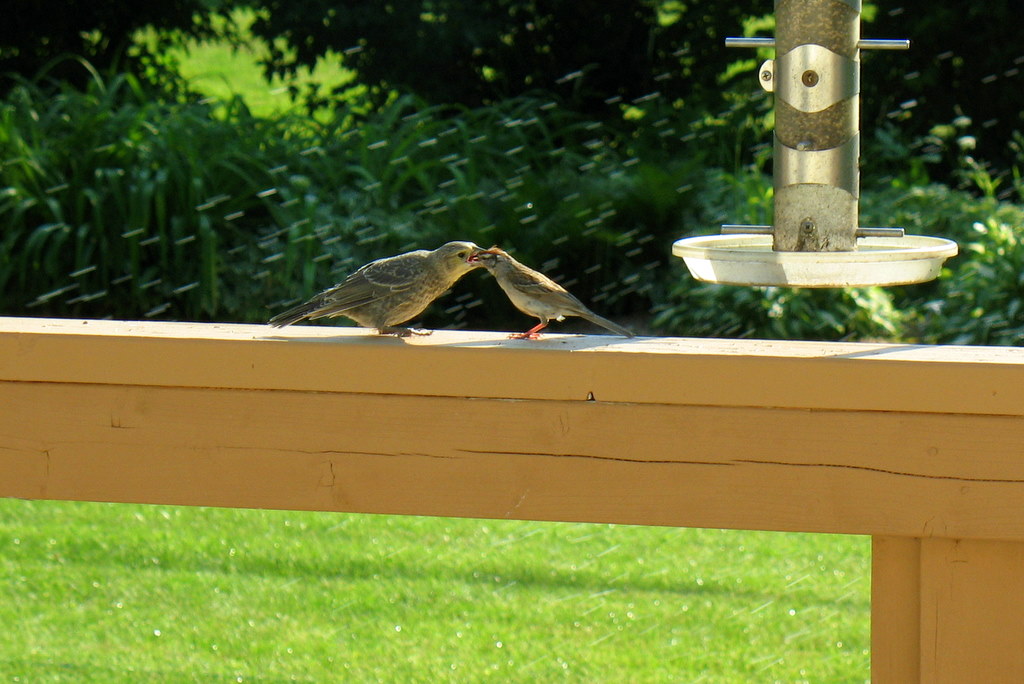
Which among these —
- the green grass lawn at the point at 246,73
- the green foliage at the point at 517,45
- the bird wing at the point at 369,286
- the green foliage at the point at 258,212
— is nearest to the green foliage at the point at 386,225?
the green foliage at the point at 258,212

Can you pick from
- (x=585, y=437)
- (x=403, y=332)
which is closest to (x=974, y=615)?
(x=585, y=437)

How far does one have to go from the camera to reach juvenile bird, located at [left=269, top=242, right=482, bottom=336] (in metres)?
2.15

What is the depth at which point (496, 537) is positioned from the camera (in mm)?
4441

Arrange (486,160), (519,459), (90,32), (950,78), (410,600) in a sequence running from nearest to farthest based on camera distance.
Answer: (519,459)
(410,600)
(486,160)
(950,78)
(90,32)

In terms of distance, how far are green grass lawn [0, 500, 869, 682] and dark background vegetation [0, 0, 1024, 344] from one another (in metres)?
1.50

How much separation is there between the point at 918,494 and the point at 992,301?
13.8 ft

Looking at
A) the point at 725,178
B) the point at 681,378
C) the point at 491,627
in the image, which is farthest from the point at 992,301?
the point at 681,378

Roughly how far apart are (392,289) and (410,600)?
180 cm

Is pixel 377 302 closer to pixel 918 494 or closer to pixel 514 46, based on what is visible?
pixel 918 494

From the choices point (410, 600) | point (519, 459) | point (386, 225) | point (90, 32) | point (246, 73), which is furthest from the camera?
point (246, 73)

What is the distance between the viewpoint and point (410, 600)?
3.82 meters

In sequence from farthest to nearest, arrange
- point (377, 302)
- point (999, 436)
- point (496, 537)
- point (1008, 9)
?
point (1008, 9), point (496, 537), point (377, 302), point (999, 436)

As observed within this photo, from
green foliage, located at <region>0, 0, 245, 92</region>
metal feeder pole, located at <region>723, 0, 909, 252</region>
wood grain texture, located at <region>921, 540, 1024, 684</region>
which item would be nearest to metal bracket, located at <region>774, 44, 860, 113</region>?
metal feeder pole, located at <region>723, 0, 909, 252</region>

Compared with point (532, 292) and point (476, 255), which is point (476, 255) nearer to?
point (476, 255)
